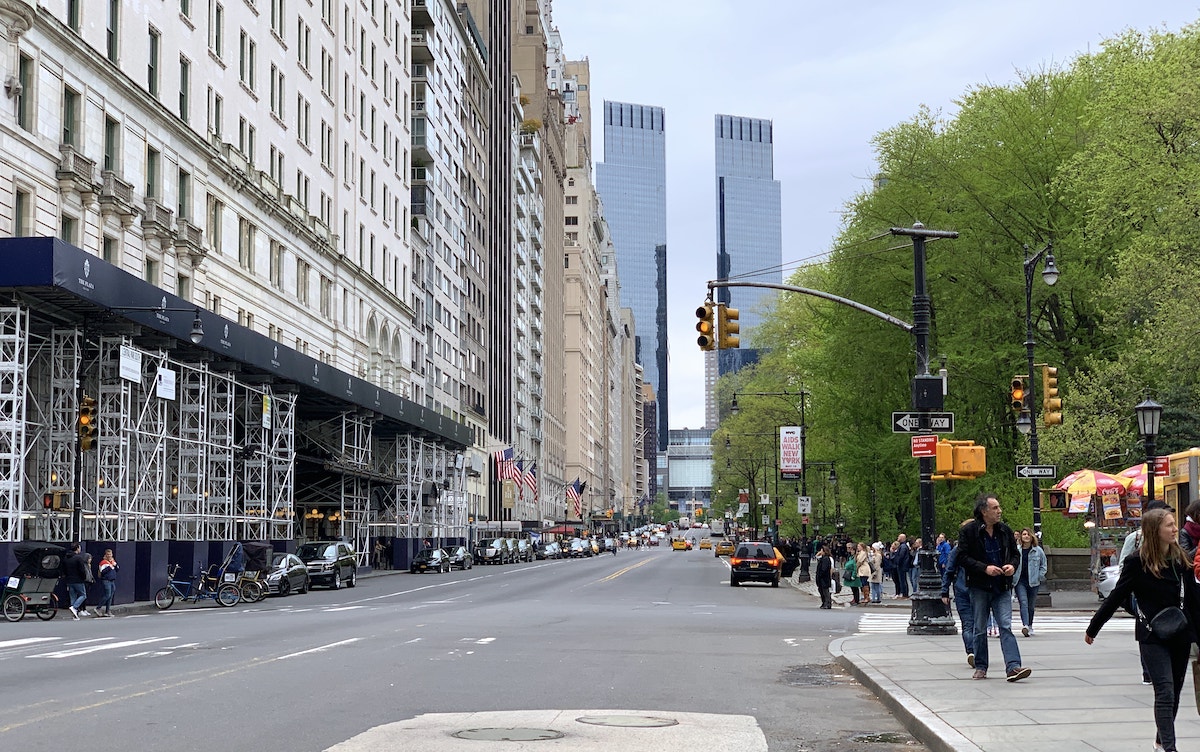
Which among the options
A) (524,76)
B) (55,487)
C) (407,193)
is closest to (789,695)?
(55,487)

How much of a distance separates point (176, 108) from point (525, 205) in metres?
96.8

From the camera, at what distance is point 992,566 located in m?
13.7

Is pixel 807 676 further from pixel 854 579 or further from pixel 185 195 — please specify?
pixel 185 195

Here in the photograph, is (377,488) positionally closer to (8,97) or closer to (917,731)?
(8,97)

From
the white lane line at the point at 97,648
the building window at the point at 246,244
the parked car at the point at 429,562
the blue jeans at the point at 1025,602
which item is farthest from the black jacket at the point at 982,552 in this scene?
the parked car at the point at 429,562

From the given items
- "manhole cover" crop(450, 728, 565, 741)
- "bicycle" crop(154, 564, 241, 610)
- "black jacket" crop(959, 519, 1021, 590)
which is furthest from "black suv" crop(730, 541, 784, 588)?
"manhole cover" crop(450, 728, 565, 741)

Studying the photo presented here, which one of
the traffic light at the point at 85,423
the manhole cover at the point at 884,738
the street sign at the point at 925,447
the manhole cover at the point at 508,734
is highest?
the traffic light at the point at 85,423

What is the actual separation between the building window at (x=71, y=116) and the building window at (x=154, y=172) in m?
5.72

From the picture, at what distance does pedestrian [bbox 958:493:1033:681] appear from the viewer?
13719 mm

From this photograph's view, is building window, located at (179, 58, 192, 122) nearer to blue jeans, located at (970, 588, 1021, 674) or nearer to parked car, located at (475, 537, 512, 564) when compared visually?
parked car, located at (475, 537, 512, 564)

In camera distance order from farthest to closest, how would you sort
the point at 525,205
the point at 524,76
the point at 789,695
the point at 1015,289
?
the point at 524,76, the point at 525,205, the point at 1015,289, the point at 789,695

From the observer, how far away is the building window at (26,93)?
122ft

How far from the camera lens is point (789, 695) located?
576 inches

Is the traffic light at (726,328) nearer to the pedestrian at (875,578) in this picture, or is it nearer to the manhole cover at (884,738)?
the manhole cover at (884,738)
